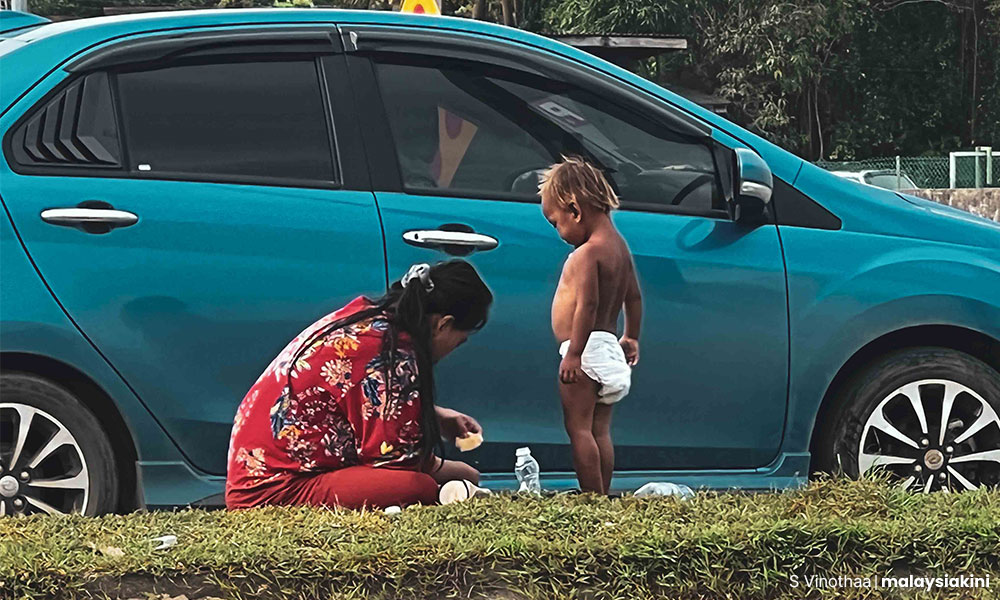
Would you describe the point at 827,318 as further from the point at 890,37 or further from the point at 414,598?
the point at 890,37

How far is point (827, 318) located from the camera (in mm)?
5473

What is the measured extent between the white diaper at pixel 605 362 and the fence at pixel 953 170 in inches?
1043

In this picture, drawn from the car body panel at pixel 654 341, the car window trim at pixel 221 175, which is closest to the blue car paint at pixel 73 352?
the car window trim at pixel 221 175

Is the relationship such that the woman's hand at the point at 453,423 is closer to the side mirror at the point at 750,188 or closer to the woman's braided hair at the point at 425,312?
the woman's braided hair at the point at 425,312

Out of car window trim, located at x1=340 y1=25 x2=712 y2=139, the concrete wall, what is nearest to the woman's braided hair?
car window trim, located at x1=340 y1=25 x2=712 y2=139

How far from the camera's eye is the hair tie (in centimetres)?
513

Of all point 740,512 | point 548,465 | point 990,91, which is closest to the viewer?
point 740,512

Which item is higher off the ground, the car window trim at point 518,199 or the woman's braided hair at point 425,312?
the car window trim at point 518,199

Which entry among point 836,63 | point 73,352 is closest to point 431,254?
point 73,352

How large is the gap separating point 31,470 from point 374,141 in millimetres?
1555

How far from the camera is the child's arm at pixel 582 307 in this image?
5262 millimetres

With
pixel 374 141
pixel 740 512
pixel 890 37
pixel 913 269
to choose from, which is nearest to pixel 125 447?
pixel 374 141

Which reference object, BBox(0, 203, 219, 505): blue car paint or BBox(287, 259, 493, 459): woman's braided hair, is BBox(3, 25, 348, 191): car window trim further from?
BBox(287, 259, 493, 459): woman's braided hair

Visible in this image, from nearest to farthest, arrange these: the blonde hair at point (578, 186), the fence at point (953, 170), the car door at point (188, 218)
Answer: the car door at point (188, 218) → the blonde hair at point (578, 186) → the fence at point (953, 170)
